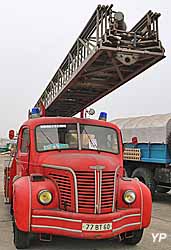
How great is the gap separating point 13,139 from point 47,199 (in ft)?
9.47

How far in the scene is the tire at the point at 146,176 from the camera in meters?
10.1

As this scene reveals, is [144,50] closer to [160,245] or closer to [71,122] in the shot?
[71,122]

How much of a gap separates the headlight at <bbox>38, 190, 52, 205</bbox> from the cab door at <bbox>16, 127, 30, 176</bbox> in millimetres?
1024

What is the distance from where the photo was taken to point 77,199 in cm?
487

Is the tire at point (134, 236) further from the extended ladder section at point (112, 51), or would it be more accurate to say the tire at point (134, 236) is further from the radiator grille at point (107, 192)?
the extended ladder section at point (112, 51)

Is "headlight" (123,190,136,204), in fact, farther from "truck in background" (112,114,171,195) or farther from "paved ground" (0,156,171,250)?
"truck in background" (112,114,171,195)

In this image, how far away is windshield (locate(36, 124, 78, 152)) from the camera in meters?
5.82

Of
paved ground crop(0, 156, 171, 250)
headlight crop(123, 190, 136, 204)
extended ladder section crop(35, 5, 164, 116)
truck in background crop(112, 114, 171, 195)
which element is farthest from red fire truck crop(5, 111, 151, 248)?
truck in background crop(112, 114, 171, 195)

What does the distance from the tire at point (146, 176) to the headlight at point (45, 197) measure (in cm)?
568

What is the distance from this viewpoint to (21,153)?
6.37 metres

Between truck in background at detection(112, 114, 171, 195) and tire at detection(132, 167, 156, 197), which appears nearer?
truck in background at detection(112, 114, 171, 195)

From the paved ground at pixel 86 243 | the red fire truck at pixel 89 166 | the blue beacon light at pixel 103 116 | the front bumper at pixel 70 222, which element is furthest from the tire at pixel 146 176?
the front bumper at pixel 70 222

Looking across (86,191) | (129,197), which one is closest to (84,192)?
(86,191)

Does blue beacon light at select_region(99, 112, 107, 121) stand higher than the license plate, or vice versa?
blue beacon light at select_region(99, 112, 107, 121)
